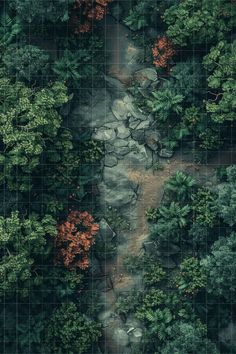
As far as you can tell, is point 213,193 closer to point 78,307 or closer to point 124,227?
point 124,227

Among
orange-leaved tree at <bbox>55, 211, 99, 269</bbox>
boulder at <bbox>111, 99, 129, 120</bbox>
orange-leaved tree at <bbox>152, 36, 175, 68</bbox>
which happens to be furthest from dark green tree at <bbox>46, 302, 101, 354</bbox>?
orange-leaved tree at <bbox>152, 36, 175, 68</bbox>

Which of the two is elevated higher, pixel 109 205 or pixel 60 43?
pixel 60 43

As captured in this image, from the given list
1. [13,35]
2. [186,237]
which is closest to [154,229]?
[186,237]

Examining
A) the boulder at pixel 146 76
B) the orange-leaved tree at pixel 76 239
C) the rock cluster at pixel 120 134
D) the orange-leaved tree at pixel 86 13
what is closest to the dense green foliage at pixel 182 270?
the rock cluster at pixel 120 134

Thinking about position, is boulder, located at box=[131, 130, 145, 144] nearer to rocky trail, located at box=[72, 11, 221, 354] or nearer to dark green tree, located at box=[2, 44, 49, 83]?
rocky trail, located at box=[72, 11, 221, 354]

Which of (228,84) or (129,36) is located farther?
(129,36)

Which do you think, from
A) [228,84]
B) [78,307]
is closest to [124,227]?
[78,307]

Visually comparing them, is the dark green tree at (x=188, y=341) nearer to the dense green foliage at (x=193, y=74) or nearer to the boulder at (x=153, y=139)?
the dense green foliage at (x=193, y=74)

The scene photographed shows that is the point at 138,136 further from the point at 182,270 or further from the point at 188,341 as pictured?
the point at 188,341

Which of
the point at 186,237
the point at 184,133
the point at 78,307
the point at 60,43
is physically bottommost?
the point at 78,307
